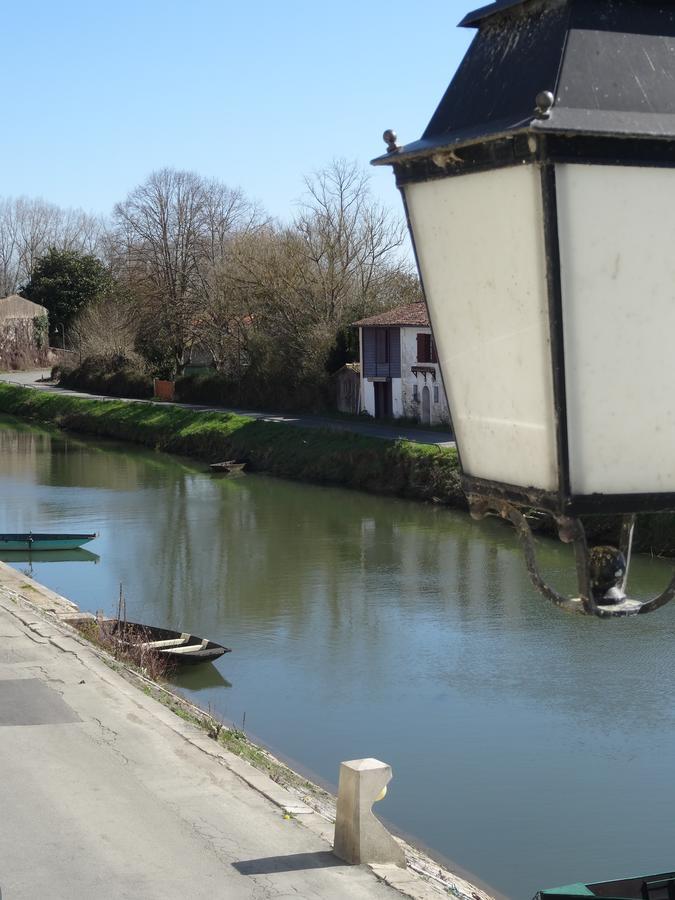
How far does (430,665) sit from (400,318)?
81.9ft

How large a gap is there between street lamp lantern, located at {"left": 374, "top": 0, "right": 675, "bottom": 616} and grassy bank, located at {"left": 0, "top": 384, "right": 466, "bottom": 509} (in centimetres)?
2296

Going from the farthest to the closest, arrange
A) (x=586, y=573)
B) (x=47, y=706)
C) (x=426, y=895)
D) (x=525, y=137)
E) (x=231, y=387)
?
(x=231, y=387), (x=47, y=706), (x=426, y=895), (x=586, y=573), (x=525, y=137)

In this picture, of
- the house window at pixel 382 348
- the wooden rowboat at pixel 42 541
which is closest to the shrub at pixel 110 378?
the house window at pixel 382 348

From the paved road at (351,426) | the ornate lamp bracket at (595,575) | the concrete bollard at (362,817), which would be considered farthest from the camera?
the paved road at (351,426)

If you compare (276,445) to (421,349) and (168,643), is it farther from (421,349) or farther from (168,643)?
(168,643)

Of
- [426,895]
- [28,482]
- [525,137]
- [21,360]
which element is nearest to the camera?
[525,137]

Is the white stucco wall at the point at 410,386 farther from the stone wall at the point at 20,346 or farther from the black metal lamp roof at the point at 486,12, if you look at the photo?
the stone wall at the point at 20,346

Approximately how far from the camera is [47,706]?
10.8 meters

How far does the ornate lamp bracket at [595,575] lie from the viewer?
201 centimetres

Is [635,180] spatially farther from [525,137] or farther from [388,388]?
[388,388]

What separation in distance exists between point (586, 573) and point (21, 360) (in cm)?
7689

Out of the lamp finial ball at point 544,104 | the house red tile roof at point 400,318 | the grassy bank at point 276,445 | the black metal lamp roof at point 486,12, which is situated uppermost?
the house red tile roof at point 400,318

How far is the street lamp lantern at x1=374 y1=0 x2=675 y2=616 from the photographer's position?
1903 mm

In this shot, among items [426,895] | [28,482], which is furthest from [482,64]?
[28,482]
